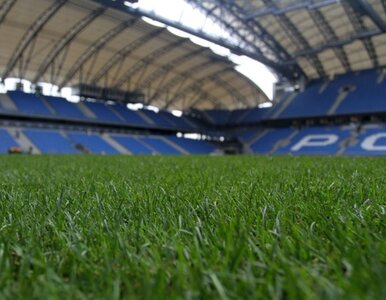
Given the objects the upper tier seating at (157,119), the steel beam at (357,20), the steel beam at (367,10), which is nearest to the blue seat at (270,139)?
the upper tier seating at (157,119)

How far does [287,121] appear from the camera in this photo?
3975cm

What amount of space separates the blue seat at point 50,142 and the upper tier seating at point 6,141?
1579 millimetres

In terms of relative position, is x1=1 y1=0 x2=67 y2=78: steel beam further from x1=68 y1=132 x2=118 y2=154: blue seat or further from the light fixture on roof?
x1=68 y1=132 x2=118 y2=154: blue seat

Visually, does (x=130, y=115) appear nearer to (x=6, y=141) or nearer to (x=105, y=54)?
(x=105, y=54)

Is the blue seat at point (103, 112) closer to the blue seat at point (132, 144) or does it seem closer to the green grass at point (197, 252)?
the blue seat at point (132, 144)

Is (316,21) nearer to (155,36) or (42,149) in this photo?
(155,36)

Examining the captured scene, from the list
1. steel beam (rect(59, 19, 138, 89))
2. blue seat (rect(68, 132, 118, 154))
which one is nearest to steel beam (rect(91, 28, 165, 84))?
steel beam (rect(59, 19, 138, 89))

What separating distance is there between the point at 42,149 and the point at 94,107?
1149 centimetres

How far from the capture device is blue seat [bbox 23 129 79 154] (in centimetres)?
2838

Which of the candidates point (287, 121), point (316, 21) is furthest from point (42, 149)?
point (287, 121)

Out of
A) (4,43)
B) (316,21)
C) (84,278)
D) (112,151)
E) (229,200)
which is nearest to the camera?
(84,278)

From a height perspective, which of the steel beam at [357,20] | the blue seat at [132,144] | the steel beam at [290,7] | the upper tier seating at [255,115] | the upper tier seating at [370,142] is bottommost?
the blue seat at [132,144]

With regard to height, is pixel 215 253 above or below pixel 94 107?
below

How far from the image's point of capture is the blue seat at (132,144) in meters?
33.4
